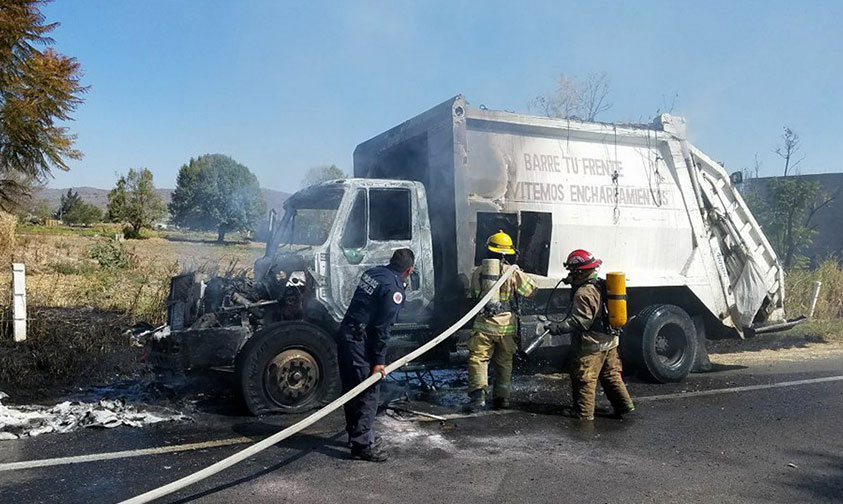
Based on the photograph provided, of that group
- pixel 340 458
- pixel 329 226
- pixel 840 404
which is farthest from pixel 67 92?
pixel 840 404

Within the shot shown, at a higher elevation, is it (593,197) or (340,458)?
(593,197)

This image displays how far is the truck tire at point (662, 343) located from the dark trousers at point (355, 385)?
4.08 m

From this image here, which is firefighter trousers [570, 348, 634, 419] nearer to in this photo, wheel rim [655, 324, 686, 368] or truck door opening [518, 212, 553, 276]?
truck door opening [518, 212, 553, 276]

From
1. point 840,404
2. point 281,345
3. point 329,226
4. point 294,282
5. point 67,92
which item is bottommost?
point 840,404

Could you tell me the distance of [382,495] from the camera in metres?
3.82

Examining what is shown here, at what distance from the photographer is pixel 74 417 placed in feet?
17.5

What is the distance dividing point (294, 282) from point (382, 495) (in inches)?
106

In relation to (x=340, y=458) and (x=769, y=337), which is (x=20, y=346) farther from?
(x=769, y=337)

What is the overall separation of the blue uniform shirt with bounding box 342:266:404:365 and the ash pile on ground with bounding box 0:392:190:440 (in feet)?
6.96

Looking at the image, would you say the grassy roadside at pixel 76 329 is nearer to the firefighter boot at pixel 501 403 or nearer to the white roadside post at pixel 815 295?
the firefighter boot at pixel 501 403

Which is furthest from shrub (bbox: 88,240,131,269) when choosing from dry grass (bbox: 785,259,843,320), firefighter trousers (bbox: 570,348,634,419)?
dry grass (bbox: 785,259,843,320)

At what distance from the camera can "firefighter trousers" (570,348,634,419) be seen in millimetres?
5730

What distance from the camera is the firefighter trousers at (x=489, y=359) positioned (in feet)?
19.4

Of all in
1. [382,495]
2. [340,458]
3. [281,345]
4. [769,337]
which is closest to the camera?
[382,495]
